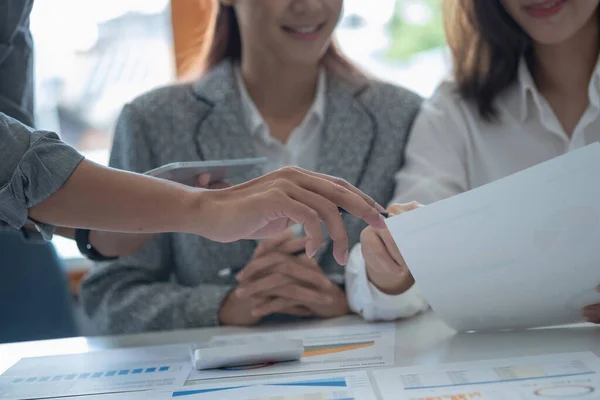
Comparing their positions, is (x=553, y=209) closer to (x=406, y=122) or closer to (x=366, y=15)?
(x=406, y=122)

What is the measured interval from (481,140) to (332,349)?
2.02 ft

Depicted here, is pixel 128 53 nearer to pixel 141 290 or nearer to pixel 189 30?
pixel 189 30

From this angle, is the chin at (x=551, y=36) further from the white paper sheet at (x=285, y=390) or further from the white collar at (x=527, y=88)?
the white paper sheet at (x=285, y=390)

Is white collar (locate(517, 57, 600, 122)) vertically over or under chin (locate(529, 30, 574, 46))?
under

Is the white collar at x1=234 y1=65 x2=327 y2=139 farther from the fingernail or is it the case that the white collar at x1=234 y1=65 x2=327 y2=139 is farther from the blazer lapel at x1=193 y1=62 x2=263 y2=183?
the fingernail

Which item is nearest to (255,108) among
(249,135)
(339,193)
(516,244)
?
(249,135)

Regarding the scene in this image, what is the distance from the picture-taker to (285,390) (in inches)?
28.8

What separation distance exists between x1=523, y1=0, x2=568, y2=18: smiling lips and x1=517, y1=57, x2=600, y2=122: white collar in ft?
0.43

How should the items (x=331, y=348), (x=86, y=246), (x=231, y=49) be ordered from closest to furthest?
(x=331, y=348)
(x=86, y=246)
(x=231, y=49)

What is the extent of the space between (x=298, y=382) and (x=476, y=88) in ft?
2.61

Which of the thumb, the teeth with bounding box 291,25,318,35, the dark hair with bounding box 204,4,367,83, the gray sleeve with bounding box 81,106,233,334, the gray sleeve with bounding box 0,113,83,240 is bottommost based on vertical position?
the gray sleeve with bounding box 81,106,233,334

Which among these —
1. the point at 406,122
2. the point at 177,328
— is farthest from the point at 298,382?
the point at 406,122

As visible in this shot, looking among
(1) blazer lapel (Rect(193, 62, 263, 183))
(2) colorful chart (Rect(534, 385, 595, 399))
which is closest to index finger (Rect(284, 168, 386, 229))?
(2) colorful chart (Rect(534, 385, 595, 399))

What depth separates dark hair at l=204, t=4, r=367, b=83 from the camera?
1.50 meters
